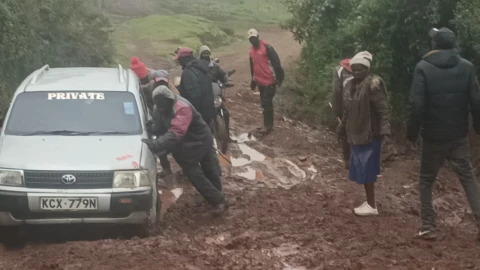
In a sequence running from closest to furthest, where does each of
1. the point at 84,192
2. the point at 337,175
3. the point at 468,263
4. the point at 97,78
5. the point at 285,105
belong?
the point at 468,263
the point at 84,192
the point at 97,78
the point at 337,175
the point at 285,105

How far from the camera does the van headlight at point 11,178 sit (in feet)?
23.7

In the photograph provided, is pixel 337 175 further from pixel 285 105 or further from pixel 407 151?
pixel 285 105

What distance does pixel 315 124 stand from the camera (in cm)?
1585

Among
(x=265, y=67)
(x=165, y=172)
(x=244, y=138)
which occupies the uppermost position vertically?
(x=265, y=67)

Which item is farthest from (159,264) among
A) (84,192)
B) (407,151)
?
(407,151)

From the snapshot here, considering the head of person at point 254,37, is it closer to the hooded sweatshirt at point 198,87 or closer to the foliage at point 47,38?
the hooded sweatshirt at point 198,87

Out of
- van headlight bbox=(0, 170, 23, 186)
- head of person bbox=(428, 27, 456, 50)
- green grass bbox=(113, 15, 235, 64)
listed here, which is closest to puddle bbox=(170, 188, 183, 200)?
van headlight bbox=(0, 170, 23, 186)

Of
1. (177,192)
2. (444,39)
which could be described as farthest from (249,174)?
(444,39)

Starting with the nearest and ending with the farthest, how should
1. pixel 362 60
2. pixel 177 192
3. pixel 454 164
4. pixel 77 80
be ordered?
pixel 454 164 < pixel 362 60 < pixel 77 80 < pixel 177 192

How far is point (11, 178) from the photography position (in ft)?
23.7

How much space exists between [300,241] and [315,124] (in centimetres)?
879

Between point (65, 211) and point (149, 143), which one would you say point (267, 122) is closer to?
point (149, 143)

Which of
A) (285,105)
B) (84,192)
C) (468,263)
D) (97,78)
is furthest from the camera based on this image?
(285,105)

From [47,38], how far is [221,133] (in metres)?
6.24
